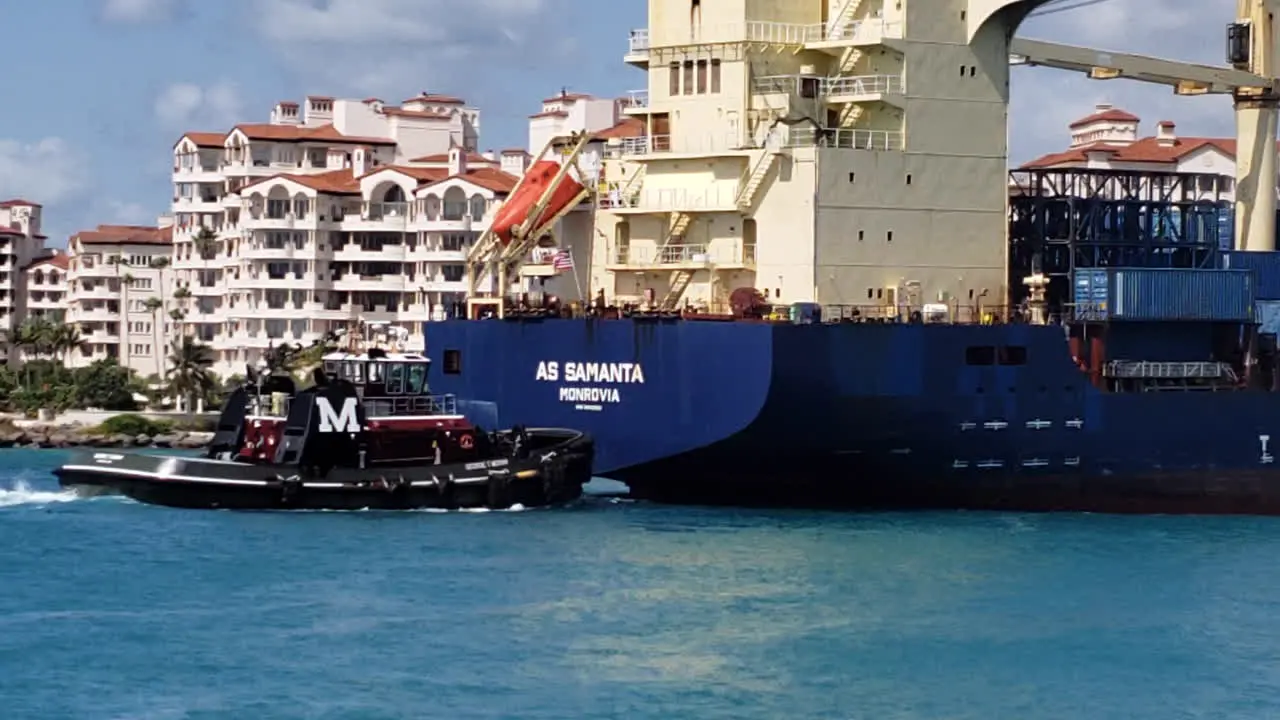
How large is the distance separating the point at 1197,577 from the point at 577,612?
32.3 feet

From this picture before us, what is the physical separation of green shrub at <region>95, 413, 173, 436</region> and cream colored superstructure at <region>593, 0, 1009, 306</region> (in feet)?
128

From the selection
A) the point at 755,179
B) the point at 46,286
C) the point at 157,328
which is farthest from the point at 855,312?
the point at 46,286

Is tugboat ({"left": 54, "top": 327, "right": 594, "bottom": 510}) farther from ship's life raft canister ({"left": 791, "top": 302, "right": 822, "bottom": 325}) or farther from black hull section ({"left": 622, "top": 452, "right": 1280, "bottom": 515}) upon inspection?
ship's life raft canister ({"left": 791, "top": 302, "right": 822, "bottom": 325})

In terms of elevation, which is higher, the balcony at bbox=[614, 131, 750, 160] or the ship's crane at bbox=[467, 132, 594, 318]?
the balcony at bbox=[614, 131, 750, 160]

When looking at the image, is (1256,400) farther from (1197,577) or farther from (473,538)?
(473,538)

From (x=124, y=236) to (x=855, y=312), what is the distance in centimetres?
7337

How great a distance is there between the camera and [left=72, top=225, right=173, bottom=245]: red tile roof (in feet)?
349

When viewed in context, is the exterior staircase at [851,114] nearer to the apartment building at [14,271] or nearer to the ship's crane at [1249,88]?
the ship's crane at [1249,88]

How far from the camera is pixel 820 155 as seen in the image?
39875 millimetres

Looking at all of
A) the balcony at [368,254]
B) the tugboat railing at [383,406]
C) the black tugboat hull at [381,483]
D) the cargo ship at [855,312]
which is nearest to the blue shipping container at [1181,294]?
the cargo ship at [855,312]

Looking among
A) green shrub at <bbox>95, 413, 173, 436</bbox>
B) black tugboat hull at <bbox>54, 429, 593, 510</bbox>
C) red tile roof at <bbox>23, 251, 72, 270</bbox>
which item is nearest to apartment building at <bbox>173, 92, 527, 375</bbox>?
green shrub at <bbox>95, 413, 173, 436</bbox>

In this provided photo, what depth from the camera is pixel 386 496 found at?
39.2 meters

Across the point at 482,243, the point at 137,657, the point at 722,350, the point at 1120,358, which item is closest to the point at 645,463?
the point at 722,350

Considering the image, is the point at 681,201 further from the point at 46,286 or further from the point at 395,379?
the point at 46,286
